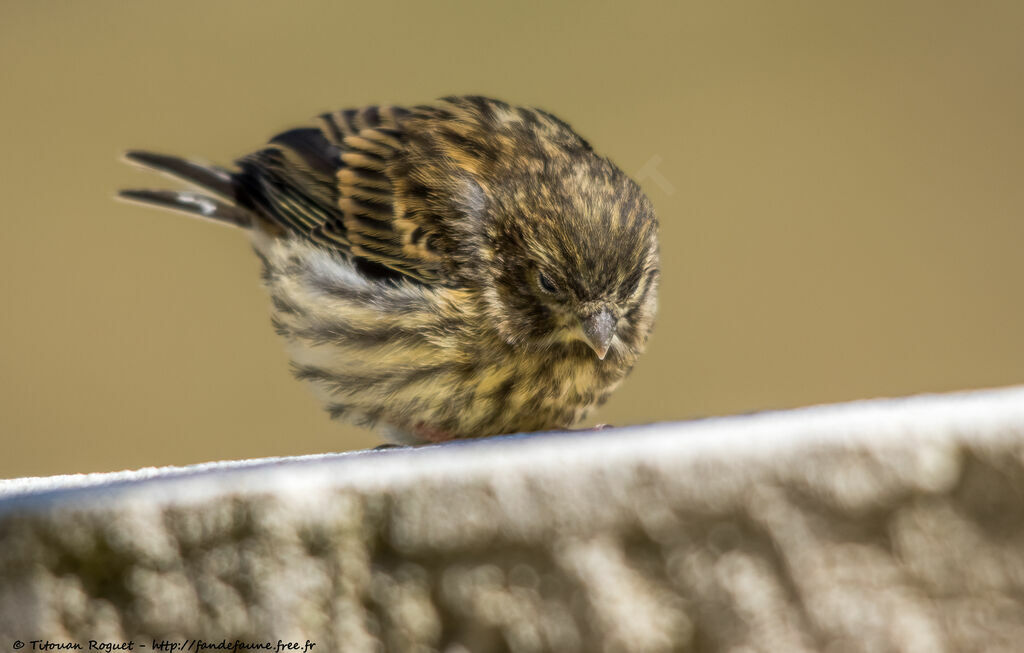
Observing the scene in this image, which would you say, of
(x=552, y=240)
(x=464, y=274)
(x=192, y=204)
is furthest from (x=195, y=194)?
(x=552, y=240)

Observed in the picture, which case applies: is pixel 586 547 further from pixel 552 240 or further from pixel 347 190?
pixel 347 190

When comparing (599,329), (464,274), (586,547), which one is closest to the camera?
(586,547)

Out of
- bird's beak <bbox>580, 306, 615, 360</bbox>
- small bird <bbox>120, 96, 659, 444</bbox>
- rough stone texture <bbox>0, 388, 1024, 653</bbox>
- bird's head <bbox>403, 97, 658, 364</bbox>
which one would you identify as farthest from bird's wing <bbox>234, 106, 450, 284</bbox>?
rough stone texture <bbox>0, 388, 1024, 653</bbox>

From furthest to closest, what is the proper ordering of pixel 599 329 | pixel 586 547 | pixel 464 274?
pixel 464 274 < pixel 599 329 < pixel 586 547

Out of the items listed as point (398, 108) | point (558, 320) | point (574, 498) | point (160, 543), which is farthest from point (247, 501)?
point (398, 108)

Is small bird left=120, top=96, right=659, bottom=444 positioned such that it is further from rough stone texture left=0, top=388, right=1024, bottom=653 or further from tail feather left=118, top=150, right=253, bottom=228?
rough stone texture left=0, top=388, right=1024, bottom=653

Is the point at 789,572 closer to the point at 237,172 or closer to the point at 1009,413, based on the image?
the point at 1009,413
